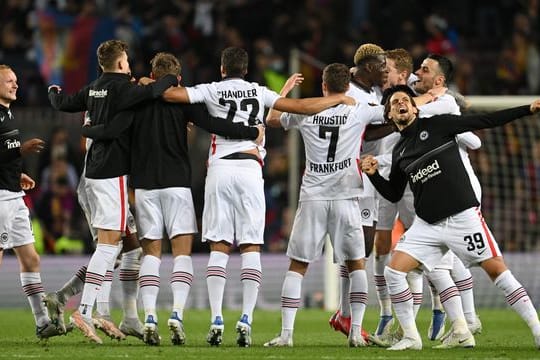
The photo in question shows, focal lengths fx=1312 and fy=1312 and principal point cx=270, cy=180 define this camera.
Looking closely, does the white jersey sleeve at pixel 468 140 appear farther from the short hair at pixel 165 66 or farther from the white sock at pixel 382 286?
the short hair at pixel 165 66

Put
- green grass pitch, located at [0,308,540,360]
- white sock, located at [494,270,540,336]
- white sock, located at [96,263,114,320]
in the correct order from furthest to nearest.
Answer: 1. white sock, located at [96,263,114,320]
2. white sock, located at [494,270,540,336]
3. green grass pitch, located at [0,308,540,360]

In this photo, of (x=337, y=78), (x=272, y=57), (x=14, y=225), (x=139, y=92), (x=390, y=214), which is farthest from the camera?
(x=272, y=57)

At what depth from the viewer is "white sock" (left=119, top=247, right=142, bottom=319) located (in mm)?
11413

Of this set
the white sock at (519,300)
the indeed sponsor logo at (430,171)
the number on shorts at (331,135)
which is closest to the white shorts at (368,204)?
the number on shorts at (331,135)

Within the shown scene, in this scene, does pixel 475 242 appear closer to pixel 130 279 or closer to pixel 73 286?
pixel 130 279

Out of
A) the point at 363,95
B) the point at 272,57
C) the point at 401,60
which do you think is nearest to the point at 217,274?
the point at 363,95

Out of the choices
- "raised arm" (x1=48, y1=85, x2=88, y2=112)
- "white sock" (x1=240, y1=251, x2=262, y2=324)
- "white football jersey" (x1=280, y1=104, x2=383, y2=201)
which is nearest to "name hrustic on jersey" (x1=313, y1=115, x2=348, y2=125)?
"white football jersey" (x1=280, y1=104, x2=383, y2=201)

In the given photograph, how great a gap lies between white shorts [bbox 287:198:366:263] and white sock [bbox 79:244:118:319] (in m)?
1.51

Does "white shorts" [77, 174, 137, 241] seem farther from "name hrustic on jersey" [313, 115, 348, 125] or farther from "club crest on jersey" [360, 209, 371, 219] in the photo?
"club crest on jersey" [360, 209, 371, 219]

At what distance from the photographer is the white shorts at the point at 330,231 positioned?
1101 cm

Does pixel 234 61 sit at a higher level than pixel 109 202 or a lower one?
higher

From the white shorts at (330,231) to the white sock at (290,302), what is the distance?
178 mm

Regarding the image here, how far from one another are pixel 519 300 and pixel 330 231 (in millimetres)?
1745

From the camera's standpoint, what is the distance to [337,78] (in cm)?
1098
